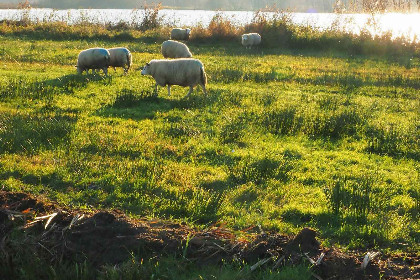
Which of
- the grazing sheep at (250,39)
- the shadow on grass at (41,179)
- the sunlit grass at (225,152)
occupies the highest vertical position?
the grazing sheep at (250,39)

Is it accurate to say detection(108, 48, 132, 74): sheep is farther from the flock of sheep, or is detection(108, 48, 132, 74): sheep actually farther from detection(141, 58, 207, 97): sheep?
detection(141, 58, 207, 97): sheep

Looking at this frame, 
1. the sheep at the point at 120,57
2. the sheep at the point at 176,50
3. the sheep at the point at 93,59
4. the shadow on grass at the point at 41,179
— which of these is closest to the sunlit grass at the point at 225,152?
the shadow on grass at the point at 41,179

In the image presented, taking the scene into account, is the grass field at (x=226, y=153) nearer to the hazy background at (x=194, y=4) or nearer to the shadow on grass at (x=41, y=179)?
the shadow on grass at (x=41, y=179)

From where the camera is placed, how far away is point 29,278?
4.57 metres

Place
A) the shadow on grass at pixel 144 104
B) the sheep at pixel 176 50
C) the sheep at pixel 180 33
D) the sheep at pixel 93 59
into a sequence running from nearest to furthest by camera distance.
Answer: the shadow on grass at pixel 144 104 < the sheep at pixel 93 59 < the sheep at pixel 176 50 < the sheep at pixel 180 33

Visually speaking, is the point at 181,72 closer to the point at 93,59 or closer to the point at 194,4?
the point at 93,59

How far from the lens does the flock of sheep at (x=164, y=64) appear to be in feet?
40.6

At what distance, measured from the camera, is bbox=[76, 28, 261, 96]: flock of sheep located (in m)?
12.4

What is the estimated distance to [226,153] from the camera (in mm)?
7953

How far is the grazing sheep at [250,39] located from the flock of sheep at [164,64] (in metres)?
6.90

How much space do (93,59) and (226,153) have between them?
940cm

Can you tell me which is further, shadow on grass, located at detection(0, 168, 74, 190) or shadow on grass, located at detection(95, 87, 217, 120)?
shadow on grass, located at detection(95, 87, 217, 120)

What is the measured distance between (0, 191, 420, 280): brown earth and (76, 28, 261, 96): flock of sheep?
25.4 ft

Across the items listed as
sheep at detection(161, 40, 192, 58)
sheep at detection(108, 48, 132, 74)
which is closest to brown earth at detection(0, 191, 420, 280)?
sheep at detection(108, 48, 132, 74)
